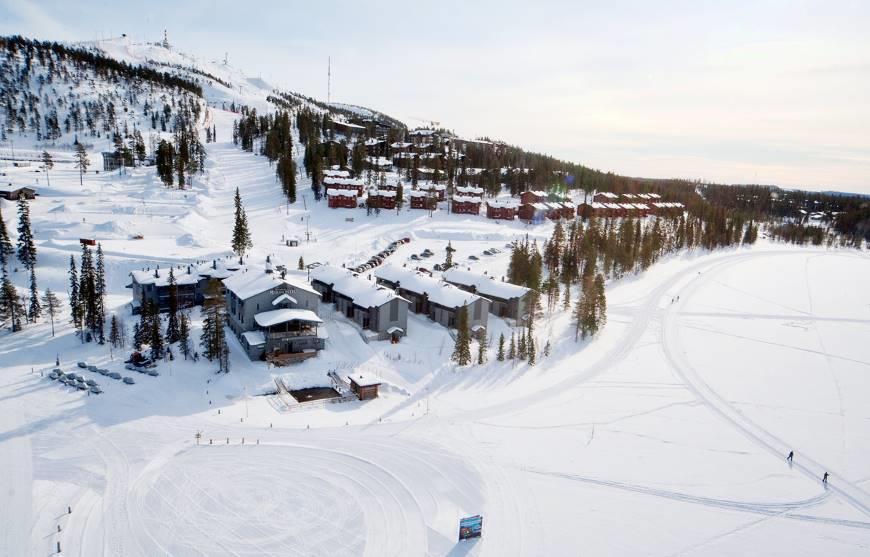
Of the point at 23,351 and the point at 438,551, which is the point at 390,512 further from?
the point at 23,351

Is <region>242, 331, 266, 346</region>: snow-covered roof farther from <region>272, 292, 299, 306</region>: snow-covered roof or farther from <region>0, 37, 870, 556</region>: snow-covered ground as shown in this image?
<region>272, 292, 299, 306</region>: snow-covered roof

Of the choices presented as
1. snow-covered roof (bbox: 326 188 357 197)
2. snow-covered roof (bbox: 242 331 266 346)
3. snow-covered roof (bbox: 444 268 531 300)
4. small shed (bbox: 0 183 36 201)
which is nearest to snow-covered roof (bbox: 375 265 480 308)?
snow-covered roof (bbox: 444 268 531 300)

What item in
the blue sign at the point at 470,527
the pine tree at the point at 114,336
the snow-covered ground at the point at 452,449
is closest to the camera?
the blue sign at the point at 470,527

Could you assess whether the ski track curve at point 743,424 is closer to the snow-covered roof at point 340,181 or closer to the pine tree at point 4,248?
the snow-covered roof at point 340,181

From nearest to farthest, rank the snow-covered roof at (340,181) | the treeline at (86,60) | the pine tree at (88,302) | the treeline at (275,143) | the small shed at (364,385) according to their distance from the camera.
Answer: the small shed at (364,385), the pine tree at (88,302), the treeline at (275,143), the snow-covered roof at (340,181), the treeline at (86,60)

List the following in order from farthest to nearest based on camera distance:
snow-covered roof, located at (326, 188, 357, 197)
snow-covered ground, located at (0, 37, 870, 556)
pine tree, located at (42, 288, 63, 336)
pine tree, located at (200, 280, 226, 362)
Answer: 1. snow-covered roof, located at (326, 188, 357, 197)
2. pine tree, located at (42, 288, 63, 336)
3. pine tree, located at (200, 280, 226, 362)
4. snow-covered ground, located at (0, 37, 870, 556)

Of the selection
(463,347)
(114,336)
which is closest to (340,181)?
(114,336)

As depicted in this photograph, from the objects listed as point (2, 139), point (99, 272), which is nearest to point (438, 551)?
point (99, 272)

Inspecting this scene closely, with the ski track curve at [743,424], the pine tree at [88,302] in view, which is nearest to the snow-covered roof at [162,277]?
the pine tree at [88,302]
